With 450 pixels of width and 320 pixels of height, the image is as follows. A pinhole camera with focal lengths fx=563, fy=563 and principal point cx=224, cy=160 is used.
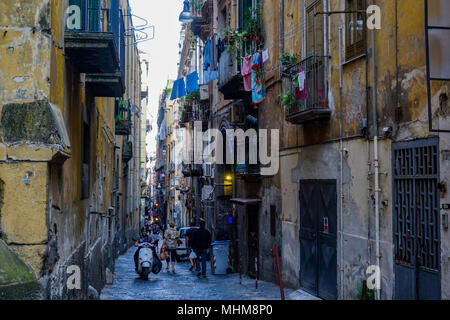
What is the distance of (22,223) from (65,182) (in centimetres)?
170

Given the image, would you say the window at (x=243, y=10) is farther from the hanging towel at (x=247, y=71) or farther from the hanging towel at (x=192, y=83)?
the hanging towel at (x=192, y=83)

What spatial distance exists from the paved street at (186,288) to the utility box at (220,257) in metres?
0.23

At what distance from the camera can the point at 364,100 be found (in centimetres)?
952

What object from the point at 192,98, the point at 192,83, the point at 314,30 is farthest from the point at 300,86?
the point at 192,98

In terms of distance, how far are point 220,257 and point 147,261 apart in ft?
7.91

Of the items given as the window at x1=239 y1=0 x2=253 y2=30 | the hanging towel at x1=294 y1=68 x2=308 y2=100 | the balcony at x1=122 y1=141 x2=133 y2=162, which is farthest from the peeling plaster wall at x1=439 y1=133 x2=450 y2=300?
the balcony at x1=122 y1=141 x2=133 y2=162

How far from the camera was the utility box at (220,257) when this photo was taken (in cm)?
1747

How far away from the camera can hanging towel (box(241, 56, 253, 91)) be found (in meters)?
15.1

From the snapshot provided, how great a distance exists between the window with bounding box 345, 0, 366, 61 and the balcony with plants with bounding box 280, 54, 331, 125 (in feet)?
3.57

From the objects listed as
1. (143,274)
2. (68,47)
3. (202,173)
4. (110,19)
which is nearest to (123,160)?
(202,173)

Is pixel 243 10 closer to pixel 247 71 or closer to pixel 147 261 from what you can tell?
pixel 247 71

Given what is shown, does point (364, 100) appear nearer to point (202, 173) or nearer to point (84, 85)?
point (84, 85)

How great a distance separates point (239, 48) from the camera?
1656cm

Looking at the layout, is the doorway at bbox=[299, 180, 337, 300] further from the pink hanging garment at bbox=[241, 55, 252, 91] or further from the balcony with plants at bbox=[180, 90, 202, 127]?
the balcony with plants at bbox=[180, 90, 202, 127]
